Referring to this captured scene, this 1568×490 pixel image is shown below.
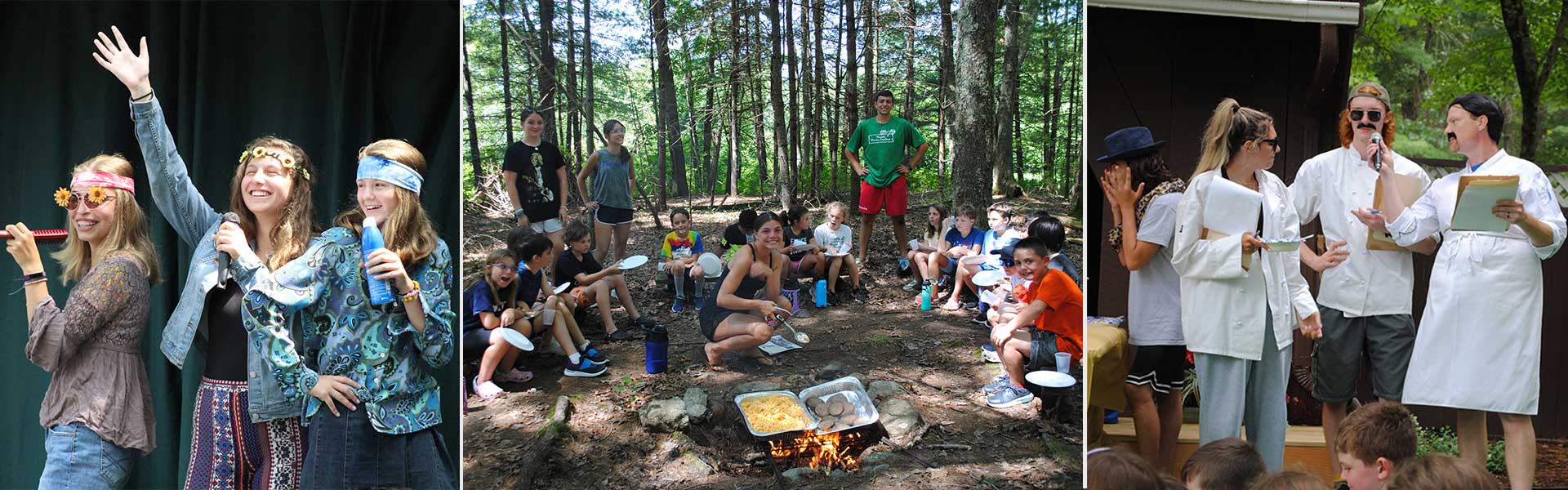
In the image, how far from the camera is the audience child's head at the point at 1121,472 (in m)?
2.55

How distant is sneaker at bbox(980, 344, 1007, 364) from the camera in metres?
3.01

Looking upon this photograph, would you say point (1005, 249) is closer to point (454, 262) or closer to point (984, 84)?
point (984, 84)

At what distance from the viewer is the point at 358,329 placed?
2869mm

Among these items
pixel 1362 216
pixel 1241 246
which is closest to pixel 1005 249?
pixel 1241 246

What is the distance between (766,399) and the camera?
2979 millimetres

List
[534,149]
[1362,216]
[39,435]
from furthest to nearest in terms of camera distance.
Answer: [39,435] < [1362,216] < [534,149]

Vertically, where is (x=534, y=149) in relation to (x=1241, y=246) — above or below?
above

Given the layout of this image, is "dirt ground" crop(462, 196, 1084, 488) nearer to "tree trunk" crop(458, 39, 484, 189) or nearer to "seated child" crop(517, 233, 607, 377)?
"seated child" crop(517, 233, 607, 377)

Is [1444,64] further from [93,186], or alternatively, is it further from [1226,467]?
[93,186]

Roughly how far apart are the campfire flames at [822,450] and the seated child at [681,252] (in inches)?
21.7

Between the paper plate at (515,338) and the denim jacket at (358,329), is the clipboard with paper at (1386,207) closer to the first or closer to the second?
the paper plate at (515,338)

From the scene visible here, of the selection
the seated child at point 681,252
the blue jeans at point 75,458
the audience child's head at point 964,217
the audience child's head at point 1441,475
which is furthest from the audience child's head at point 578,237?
the audience child's head at point 1441,475

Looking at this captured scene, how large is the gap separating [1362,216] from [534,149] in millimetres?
2809

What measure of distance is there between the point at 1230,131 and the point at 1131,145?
0.99 feet
